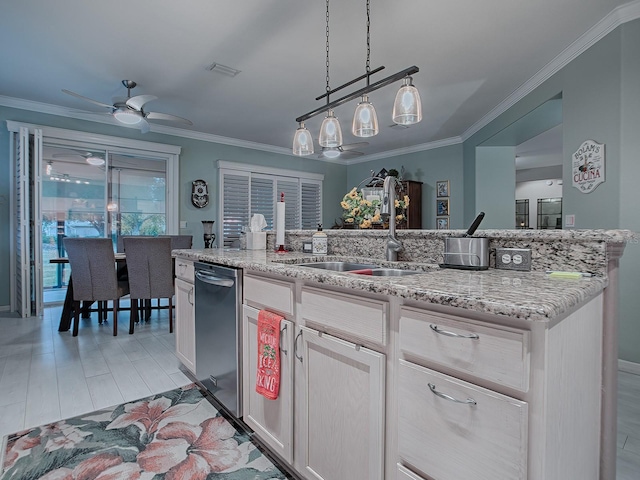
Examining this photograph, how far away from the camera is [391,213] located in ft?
5.85

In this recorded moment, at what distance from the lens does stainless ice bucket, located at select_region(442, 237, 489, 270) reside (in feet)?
4.51

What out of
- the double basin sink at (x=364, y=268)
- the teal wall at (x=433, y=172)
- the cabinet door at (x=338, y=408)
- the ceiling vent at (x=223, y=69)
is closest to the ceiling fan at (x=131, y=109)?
the ceiling vent at (x=223, y=69)

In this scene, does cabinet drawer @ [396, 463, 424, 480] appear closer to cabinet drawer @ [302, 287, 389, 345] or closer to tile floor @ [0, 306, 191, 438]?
cabinet drawer @ [302, 287, 389, 345]

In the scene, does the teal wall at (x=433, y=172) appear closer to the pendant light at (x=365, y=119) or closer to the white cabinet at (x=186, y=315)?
→ the pendant light at (x=365, y=119)

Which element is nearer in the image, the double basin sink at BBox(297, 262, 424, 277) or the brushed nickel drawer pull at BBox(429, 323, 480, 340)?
the brushed nickel drawer pull at BBox(429, 323, 480, 340)

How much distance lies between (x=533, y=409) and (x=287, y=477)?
1156 millimetres

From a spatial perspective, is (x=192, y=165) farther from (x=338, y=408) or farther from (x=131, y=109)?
(x=338, y=408)

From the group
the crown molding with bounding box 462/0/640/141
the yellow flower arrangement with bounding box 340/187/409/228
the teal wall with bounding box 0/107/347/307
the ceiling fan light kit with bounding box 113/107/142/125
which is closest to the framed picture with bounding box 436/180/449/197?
the crown molding with bounding box 462/0/640/141

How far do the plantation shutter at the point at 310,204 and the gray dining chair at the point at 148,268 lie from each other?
3777 millimetres

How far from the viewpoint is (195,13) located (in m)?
2.45

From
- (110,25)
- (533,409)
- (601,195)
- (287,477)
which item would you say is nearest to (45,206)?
(110,25)

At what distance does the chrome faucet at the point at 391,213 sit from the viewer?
5.80 ft

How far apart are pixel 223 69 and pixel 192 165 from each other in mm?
2554

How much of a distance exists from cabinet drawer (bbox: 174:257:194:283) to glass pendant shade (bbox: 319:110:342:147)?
46.4 inches
